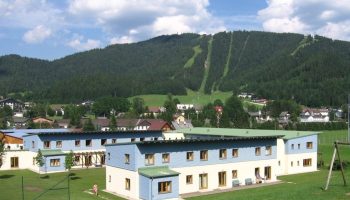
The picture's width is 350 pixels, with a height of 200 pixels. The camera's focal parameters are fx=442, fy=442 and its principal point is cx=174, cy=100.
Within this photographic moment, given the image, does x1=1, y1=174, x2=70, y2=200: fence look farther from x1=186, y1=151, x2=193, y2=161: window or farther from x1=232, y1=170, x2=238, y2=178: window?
x1=232, y1=170, x2=238, y2=178: window

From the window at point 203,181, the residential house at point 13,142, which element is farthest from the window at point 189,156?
the residential house at point 13,142

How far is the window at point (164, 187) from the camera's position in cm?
3834

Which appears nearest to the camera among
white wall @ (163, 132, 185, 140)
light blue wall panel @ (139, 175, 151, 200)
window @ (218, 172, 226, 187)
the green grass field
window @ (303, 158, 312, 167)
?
the green grass field

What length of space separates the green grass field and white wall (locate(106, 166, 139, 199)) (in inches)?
46.7

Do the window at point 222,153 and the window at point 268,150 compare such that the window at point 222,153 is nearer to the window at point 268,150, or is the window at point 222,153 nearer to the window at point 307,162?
the window at point 268,150

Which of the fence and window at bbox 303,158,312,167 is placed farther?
window at bbox 303,158,312,167

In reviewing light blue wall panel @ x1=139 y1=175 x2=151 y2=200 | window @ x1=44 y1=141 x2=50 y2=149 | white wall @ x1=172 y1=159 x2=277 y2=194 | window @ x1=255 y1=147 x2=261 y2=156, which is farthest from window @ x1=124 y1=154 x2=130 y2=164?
window @ x1=44 y1=141 x2=50 y2=149

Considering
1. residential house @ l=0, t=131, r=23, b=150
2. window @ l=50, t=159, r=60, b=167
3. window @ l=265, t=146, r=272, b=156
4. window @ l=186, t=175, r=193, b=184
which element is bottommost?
window @ l=50, t=159, r=60, b=167

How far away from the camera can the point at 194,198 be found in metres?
39.1

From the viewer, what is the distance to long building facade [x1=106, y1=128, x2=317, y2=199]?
3906 cm

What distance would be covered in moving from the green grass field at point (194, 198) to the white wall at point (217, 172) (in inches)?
113

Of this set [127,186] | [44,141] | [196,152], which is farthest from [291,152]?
[44,141]

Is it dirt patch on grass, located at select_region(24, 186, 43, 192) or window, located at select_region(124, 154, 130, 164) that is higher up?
window, located at select_region(124, 154, 130, 164)

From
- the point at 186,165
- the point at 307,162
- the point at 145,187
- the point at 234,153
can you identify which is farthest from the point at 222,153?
the point at 307,162
